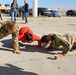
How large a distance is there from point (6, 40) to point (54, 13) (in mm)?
35410

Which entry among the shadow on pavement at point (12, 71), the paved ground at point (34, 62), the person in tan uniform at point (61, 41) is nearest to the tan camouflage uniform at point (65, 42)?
the person in tan uniform at point (61, 41)

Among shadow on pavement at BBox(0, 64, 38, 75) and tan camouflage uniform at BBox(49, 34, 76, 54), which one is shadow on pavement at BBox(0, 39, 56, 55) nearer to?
tan camouflage uniform at BBox(49, 34, 76, 54)

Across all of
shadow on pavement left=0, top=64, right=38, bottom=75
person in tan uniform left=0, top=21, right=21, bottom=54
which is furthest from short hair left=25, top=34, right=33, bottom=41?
shadow on pavement left=0, top=64, right=38, bottom=75

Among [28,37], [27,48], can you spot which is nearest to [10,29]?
[28,37]

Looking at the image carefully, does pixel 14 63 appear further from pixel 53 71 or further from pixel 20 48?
pixel 20 48

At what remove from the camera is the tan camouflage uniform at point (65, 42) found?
7.07 metres

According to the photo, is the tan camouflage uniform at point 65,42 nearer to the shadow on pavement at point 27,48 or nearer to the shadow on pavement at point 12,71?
the shadow on pavement at point 27,48

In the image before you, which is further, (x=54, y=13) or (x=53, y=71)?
(x=54, y=13)

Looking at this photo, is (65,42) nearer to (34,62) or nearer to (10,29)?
(34,62)

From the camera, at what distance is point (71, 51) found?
7.77 meters

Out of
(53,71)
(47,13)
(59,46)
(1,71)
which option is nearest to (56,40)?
(59,46)

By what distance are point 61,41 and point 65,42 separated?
143 mm

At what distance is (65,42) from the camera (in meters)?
7.11

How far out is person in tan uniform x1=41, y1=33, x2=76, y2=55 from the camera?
708 centimetres
